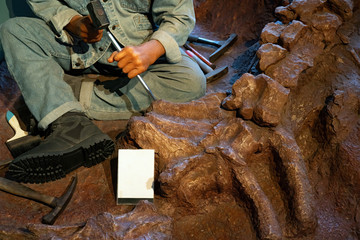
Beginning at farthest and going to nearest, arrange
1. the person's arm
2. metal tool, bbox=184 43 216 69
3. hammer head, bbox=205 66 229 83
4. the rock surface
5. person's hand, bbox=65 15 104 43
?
metal tool, bbox=184 43 216 69, hammer head, bbox=205 66 229 83, person's hand, bbox=65 15 104 43, the person's arm, the rock surface

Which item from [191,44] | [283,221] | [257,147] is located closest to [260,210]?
[283,221]

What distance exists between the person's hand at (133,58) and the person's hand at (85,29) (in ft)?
0.77

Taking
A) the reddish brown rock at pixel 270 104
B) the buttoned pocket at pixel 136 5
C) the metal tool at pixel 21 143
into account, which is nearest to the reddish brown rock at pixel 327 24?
the reddish brown rock at pixel 270 104

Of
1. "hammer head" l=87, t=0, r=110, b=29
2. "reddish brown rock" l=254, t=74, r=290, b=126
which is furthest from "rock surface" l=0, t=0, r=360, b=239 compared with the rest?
"hammer head" l=87, t=0, r=110, b=29

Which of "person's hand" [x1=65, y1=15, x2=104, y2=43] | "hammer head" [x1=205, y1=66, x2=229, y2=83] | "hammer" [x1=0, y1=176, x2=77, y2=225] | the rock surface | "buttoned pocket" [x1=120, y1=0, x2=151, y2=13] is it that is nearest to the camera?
the rock surface

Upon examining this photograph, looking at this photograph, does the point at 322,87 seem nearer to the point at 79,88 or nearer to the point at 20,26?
the point at 79,88

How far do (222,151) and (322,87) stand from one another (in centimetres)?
78

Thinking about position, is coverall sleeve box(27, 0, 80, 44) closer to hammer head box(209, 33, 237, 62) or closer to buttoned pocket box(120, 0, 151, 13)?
buttoned pocket box(120, 0, 151, 13)

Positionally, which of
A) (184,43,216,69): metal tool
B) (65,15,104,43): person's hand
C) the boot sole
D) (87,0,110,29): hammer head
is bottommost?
(184,43,216,69): metal tool

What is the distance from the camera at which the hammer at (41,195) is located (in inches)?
60.4

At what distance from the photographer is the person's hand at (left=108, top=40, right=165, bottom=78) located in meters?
1.60

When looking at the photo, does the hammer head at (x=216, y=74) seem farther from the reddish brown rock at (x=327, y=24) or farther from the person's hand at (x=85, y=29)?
the person's hand at (x=85, y=29)

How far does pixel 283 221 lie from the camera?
148cm

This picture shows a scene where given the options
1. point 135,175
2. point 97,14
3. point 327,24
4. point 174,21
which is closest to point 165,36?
point 174,21
